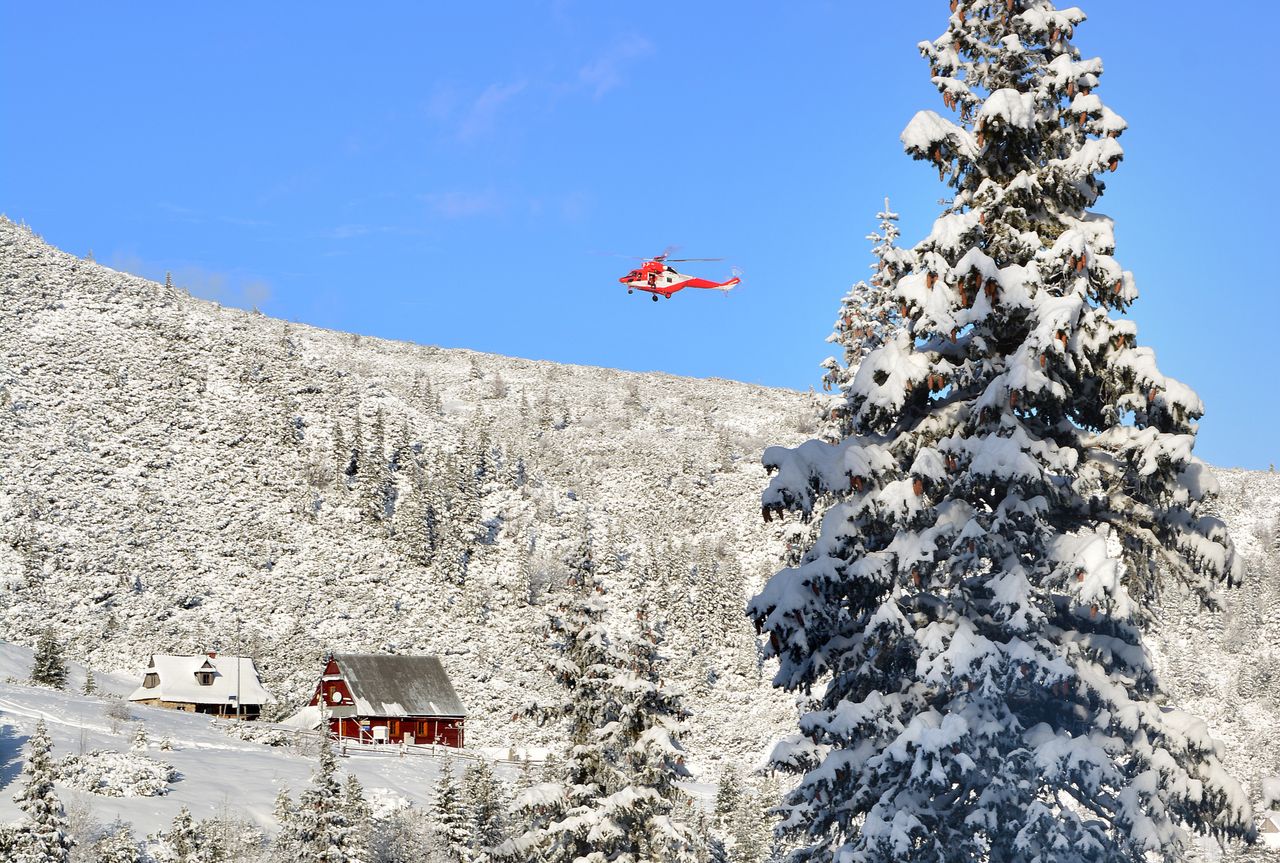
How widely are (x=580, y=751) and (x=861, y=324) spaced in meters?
9.05

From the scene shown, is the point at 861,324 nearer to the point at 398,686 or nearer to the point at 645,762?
the point at 645,762

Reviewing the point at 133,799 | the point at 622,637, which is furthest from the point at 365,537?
the point at 622,637

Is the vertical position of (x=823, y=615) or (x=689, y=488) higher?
(x=689, y=488)

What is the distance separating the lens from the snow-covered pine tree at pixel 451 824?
3822cm

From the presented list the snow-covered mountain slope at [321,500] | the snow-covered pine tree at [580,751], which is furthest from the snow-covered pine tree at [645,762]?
the snow-covered mountain slope at [321,500]

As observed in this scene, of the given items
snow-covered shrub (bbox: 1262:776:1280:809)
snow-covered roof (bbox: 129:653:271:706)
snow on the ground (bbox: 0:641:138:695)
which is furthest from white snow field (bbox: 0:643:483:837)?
snow-covered shrub (bbox: 1262:776:1280:809)

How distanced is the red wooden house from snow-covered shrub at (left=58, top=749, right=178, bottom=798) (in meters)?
25.5

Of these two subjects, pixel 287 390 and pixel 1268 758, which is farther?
pixel 287 390

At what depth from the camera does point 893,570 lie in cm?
1290

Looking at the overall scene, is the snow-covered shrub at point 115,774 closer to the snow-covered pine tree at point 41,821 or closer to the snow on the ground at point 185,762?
the snow on the ground at point 185,762

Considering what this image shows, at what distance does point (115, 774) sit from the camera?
43.7m

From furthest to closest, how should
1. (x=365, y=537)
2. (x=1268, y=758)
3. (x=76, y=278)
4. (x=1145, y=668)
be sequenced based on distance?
(x=76, y=278) → (x=365, y=537) → (x=1268, y=758) → (x=1145, y=668)

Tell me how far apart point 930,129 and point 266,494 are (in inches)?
3630

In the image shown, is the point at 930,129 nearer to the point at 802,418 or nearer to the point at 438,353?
the point at 802,418
